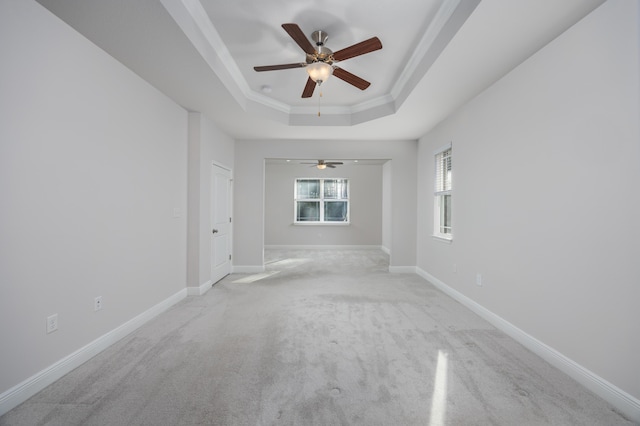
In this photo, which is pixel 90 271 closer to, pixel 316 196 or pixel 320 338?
pixel 320 338

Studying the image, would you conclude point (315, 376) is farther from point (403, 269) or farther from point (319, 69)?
point (403, 269)

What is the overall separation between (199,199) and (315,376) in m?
2.86

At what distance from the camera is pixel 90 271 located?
2.30 metres

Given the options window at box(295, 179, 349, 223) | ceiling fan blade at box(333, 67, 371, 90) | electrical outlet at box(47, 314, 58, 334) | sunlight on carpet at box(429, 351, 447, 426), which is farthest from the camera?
window at box(295, 179, 349, 223)

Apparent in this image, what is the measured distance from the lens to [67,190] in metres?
2.08

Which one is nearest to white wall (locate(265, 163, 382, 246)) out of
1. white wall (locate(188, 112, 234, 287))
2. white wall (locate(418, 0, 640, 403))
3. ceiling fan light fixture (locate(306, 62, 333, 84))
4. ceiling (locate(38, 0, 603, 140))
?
white wall (locate(188, 112, 234, 287))

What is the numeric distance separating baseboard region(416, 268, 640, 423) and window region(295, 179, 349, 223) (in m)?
5.76

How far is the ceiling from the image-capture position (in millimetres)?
1954

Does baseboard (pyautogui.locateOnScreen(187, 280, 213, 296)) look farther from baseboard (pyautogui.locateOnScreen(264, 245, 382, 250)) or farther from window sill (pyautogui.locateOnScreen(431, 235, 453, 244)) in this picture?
baseboard (pyautogui.locateOnScreen(264, 245, 382, 250))

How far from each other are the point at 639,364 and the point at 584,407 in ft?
1.29

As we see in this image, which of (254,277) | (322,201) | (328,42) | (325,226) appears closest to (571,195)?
(328,42)

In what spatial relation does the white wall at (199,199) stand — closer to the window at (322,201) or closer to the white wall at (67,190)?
the white wall at (67,190)

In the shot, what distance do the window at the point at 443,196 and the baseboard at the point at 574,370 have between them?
1571 millimetres

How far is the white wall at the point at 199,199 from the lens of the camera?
3959 mm
